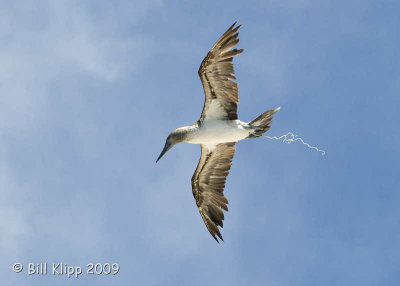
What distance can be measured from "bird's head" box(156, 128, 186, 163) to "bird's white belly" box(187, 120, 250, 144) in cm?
31

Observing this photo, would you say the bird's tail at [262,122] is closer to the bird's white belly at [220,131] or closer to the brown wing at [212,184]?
the bird's white belly at [220,131]

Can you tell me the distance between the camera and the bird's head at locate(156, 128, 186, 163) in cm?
1898

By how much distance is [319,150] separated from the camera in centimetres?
1758

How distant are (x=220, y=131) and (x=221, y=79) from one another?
151cm

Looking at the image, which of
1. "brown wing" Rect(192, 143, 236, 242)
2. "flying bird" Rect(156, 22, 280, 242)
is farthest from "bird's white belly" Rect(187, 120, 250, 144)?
"brown wing" Rect(192, 143, 236, 242)

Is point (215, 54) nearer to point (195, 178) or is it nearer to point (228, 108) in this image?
point (228, 108)

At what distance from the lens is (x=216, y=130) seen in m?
18.8

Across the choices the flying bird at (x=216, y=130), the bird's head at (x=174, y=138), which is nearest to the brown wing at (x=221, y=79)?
the flying bird at (x=216, y=130)

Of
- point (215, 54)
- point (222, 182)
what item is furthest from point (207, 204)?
point (215, 54)

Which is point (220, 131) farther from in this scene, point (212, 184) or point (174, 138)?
point (212, 184)

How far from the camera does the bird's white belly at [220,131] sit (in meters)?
A: 18.8

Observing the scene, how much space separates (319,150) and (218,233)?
438cm

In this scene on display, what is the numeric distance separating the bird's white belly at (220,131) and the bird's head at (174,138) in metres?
0.31

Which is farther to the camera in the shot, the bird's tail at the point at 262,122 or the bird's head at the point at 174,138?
the bird's head at the point at 174,138
